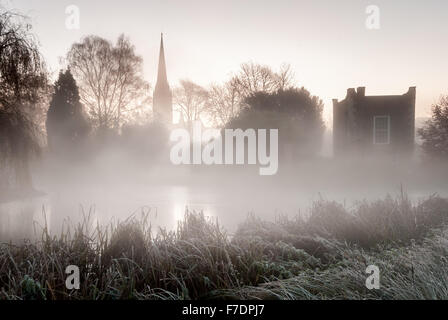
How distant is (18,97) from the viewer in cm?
786

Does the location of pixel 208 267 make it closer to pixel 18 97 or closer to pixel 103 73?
pixel 18 97

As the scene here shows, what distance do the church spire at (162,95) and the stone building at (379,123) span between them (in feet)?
32.3

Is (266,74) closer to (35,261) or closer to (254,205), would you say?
(254,205)

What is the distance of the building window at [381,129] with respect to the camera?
69.6ft

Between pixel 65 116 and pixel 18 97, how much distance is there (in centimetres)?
255

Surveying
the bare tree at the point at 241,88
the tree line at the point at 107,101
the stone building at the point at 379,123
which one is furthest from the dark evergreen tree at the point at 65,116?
the stone building at the point at 379,123

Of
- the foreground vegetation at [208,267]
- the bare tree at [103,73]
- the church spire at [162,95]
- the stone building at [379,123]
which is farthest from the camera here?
the stone building at [379,123]

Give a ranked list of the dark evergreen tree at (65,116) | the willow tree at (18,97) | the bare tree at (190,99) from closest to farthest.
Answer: the willow tree at (18,97), the dark evergreen tree at (65,116), the bare tree at (190,99)

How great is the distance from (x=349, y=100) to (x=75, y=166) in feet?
51.8

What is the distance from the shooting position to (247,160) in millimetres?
18953

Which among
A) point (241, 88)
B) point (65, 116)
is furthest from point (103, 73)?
point (241, 88)

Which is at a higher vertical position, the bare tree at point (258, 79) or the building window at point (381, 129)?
the bare tree at point (258, 79)

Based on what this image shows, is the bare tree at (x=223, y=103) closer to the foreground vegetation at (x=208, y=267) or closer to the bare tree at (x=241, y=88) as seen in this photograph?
the bare tree at (x=241, y=88)
